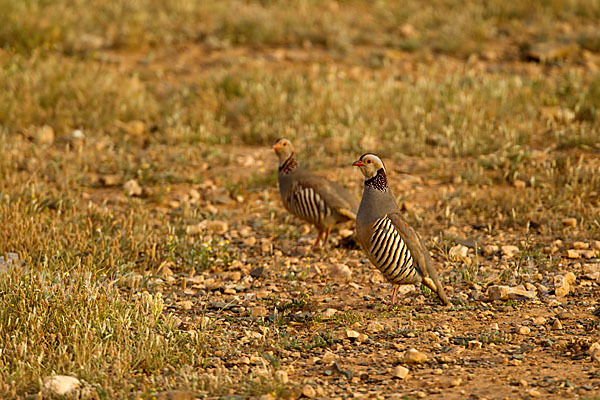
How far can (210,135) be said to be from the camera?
371 inches

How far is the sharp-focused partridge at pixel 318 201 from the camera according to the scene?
23.1 feet

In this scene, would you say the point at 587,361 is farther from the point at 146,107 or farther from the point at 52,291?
the point at 146,107

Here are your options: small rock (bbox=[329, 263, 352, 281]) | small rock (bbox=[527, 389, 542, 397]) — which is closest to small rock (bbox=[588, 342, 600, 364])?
small rock (bbox=[527, 389, 542, 397])

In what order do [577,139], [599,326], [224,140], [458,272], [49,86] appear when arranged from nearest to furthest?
1. [599,326]
2. [458,272]
3. [577,139]
4. [224,140]
5. [49,86]

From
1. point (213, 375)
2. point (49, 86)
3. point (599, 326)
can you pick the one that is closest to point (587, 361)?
point (599, 326)

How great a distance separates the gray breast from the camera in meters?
5.67

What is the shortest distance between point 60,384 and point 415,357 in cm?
212

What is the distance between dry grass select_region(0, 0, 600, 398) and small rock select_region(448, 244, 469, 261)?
433 mm

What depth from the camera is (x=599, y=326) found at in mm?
5230

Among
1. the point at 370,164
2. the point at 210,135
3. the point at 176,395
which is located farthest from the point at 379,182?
the point at 210,135

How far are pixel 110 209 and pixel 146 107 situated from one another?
8.90ft

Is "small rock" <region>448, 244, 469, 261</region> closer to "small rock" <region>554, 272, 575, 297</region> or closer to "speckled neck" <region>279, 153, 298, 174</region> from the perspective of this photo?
"small rock" <region>554, 272, 575, 297</region>

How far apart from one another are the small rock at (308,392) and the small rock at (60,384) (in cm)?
129

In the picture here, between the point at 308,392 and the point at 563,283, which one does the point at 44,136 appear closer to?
the point at 308,392
